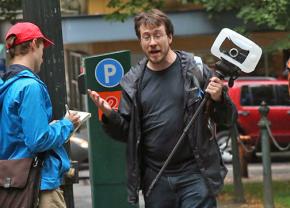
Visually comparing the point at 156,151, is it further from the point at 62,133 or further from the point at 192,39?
the point at 192,39

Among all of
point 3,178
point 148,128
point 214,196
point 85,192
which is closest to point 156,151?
point 148,128

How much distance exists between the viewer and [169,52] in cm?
477

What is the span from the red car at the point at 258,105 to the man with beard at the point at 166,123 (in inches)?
520

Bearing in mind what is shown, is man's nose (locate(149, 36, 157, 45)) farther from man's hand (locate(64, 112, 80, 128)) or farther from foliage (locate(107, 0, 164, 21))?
foliage (locate(107, 0, 164, 21))

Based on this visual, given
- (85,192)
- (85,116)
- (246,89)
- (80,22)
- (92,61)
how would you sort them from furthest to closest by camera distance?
(80,22) → (246,89) → (85,192) → (92,61) → (85,116)

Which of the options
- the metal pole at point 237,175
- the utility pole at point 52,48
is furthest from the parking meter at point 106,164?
the metal pole at point 237,175

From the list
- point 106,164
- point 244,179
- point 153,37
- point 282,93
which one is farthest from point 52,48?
point 282,93

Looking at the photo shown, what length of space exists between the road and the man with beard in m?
5.15

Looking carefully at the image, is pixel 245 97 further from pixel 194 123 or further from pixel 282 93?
pixel 194 123

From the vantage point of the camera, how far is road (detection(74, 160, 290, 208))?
11.1 meters

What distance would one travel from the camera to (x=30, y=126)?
4.29 m

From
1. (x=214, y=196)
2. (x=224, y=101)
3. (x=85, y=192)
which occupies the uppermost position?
(x=224, y=101)

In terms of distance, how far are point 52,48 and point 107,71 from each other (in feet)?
4.76

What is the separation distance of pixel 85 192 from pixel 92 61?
5677 mm
